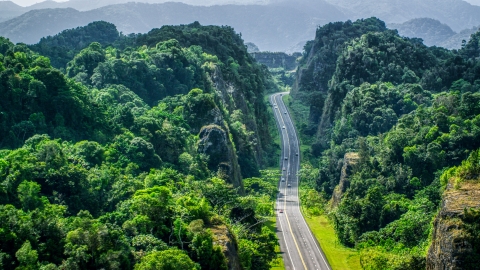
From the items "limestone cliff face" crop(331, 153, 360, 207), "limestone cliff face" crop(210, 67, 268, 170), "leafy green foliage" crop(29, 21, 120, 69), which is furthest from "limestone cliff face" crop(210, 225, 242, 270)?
"leafy green foliage" crop(29, 21, 120, 69)

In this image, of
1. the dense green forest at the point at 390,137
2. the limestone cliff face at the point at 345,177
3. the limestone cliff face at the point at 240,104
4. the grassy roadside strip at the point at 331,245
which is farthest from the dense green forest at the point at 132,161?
the dense green forest at the point at 390,137

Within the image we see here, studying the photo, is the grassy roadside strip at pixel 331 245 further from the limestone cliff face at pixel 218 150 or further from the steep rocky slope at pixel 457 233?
the steep rocky slope at pixel 457 233

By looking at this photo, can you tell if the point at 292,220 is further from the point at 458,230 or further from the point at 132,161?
the point at 458,230

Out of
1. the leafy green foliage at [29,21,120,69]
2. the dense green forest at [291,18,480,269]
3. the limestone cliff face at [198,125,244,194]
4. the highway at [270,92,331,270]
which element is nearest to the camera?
the highway at [270,92,331,270]

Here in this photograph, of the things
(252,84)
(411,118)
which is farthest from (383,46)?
(411,118)

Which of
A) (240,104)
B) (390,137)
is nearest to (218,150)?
(390,137)

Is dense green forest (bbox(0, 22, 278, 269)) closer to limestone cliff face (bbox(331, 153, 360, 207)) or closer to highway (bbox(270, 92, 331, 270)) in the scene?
highway (bbox(270, 92, 331, 270))

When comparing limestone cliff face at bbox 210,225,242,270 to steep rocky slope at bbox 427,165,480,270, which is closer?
steep rocky slope at bbox 427,165,480,270
